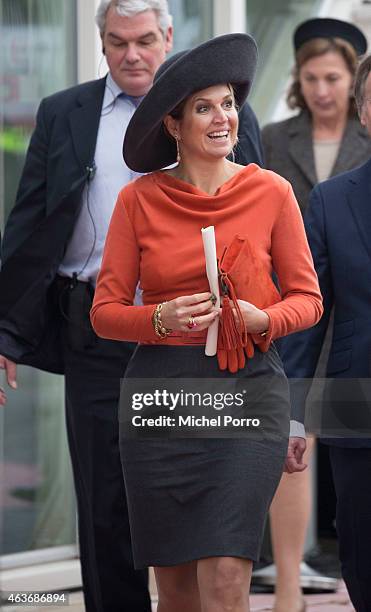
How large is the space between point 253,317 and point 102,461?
1.35 m

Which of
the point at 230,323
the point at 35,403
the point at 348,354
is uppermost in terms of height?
the point at 230,323

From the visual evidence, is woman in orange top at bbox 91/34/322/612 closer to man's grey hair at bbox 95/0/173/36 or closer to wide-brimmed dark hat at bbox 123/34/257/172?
wide-brimmed dark hat at bbox 123/34/257/172

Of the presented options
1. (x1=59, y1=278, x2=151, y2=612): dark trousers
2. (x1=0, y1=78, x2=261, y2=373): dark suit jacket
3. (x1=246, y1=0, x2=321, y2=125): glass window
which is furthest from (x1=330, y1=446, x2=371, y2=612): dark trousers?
(x1=246, y1=0, x2=321, y2=125): glass window

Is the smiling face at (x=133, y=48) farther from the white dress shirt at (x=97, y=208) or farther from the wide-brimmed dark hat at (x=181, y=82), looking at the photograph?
the wide-brimmed dark hat at (x=181, y=82)

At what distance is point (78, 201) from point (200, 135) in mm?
968

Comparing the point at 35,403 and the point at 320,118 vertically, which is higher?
the point at 320,118

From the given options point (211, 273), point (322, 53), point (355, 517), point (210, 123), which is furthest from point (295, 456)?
point (322, 53)

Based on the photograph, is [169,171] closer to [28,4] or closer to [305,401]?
[305,401]

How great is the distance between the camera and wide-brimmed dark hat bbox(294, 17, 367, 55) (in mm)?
6234

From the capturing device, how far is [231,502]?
393 centimetres

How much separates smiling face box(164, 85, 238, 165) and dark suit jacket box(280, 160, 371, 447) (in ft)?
1.56

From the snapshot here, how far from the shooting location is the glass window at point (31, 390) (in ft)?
21.0

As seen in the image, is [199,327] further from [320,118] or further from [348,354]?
[320,118]

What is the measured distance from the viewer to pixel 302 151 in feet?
20.3
